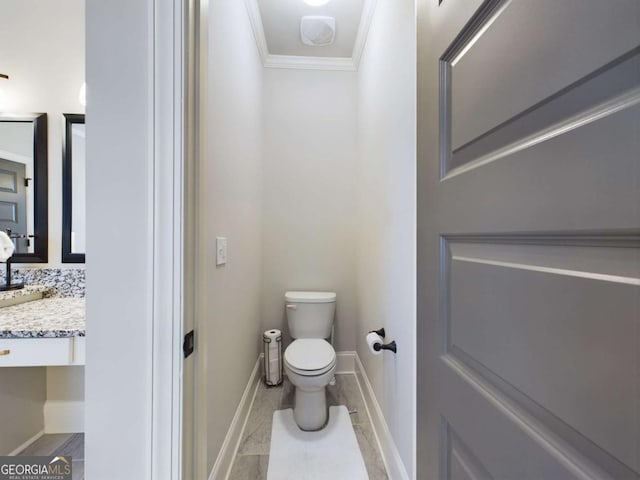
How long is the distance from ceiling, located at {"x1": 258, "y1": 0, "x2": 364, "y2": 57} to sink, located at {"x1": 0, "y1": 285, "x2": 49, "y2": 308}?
2.29m

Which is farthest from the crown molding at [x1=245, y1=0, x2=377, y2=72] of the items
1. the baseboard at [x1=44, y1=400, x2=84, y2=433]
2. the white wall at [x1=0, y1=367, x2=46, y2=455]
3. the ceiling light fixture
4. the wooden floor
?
the wooden floor

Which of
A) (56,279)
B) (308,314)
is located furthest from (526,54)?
(56,279)

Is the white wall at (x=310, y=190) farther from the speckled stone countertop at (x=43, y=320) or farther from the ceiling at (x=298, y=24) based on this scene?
the speckled stone countertop at (x=43, y=320)

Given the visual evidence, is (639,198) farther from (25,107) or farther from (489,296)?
(25,107)

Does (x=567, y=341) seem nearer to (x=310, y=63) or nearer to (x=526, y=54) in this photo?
(x=526, y=54)

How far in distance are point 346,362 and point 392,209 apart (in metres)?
1.60

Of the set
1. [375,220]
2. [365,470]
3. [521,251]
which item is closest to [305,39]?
[375,220]

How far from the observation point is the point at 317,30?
2070mm

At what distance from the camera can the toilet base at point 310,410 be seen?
5.59 feet

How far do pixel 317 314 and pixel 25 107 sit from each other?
234 centimetres

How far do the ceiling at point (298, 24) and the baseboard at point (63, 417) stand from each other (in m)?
2.82

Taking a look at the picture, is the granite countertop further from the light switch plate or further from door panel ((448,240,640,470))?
door panel ((448,240,640,470))

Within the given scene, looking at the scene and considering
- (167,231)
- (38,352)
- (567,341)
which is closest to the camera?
(567,341)

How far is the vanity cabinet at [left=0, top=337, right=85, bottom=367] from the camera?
1.26 metres
